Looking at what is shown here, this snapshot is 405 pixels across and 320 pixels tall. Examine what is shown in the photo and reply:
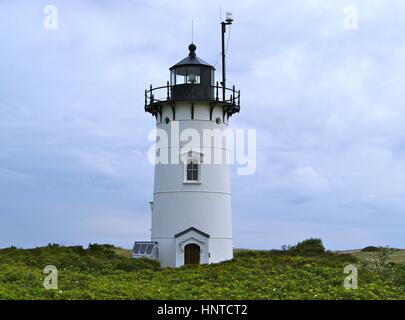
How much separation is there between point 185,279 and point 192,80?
1302 centimetres

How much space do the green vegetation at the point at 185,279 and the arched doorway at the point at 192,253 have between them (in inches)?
75.1

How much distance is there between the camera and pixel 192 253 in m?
30.7

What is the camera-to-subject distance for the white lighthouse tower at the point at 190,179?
30781mm

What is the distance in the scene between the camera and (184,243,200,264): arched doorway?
3066cm

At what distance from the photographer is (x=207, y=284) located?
2041 centimetres

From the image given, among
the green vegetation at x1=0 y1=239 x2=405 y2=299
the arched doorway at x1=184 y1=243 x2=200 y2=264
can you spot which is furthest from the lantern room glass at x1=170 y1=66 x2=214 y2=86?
the green vegetation at x1=0 y1=239 x2=405 y2=299

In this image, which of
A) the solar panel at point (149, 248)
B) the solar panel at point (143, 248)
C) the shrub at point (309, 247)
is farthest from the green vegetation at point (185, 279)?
the shrub at point (309, 247)

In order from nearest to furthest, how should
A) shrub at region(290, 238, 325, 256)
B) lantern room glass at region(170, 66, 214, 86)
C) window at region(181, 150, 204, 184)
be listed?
window at region(181, 150, 204, 184) → lantern room glass at region(170, 66, 214, 86) → shrub at region(290, 238, 325, 256)

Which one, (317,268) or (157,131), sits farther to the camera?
(157,131)

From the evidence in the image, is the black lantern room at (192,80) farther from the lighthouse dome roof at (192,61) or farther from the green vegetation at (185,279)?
the green vegetation at (185,279)

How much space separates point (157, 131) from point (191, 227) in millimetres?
5503

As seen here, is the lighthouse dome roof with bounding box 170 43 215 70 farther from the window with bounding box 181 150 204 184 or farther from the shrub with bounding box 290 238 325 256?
the shrub with bounding box 290 238 325 256

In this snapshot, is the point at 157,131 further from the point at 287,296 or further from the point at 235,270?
the point at 287,296
